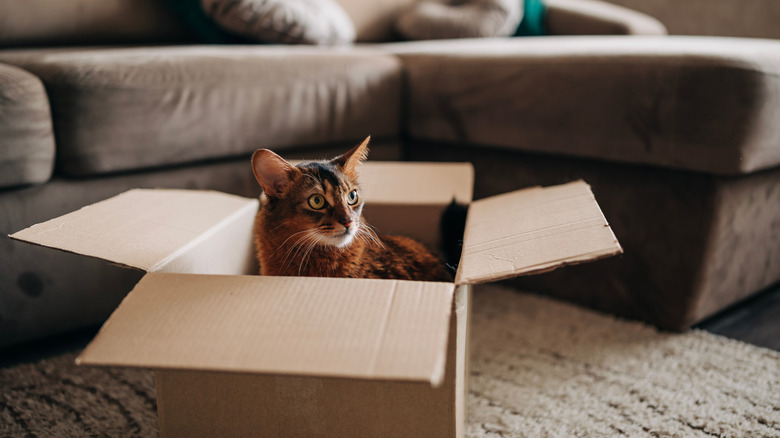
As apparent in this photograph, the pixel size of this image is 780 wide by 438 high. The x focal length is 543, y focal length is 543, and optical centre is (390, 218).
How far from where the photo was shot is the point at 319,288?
630 millimetres

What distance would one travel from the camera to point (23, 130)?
106 cm

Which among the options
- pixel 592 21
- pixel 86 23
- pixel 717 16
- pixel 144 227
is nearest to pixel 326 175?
pixel 144 227

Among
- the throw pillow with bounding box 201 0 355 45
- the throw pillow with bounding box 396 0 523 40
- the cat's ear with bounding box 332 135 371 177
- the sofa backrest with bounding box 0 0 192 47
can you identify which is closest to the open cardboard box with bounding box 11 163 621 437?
the cat's ear with bounding box 332 135 371 177

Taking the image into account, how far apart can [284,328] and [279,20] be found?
4.76 feet

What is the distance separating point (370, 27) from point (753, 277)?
179 centimetres

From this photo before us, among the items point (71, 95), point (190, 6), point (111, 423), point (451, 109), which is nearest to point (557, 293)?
point (451, 109)

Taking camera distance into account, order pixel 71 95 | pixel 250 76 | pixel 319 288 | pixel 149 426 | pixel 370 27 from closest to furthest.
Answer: pixel 319 288 → pixel 149 426 → pixel 71 95 → pixel 250 76 → pixel 370 27

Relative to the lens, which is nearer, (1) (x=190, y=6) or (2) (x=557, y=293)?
A: (2) (x=557, y=293)

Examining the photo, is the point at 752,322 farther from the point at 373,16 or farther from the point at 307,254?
the point at 373,16

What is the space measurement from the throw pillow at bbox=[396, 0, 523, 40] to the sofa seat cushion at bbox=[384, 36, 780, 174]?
698mm

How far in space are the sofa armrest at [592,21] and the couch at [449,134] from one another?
0.87m

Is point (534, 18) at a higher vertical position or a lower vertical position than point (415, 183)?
higher

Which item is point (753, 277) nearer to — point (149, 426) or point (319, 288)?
point (319, 288)

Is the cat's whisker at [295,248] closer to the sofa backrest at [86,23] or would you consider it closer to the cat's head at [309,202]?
the cat's head at [309,202]
